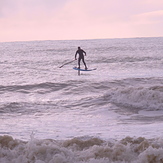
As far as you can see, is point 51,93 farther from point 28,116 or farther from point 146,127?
point 146,127

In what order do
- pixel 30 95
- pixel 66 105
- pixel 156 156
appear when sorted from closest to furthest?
pixel 156 156, pixel 66 105, pixel 30 95

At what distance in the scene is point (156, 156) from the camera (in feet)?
15.3

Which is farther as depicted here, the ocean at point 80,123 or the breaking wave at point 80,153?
the ocean at point 80,123

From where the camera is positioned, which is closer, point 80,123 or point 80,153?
point 80,153

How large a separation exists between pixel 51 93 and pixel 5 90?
275cm

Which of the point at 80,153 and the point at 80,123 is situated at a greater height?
the point at 80,153

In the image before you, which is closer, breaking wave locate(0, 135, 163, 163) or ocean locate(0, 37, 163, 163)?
breaking wave locate(0, 135, 163, 163)

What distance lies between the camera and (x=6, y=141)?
18.3ft

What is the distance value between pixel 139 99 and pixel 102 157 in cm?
→ 753

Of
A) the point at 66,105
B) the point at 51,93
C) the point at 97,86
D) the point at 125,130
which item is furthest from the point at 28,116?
the point at 97,86

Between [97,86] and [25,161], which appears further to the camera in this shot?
[97,86]

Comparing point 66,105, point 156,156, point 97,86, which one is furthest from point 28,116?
point 97,86

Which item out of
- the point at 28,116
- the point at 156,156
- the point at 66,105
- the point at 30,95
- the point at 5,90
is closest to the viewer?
the point at 156,156

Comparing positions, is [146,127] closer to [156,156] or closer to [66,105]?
[156,156]
